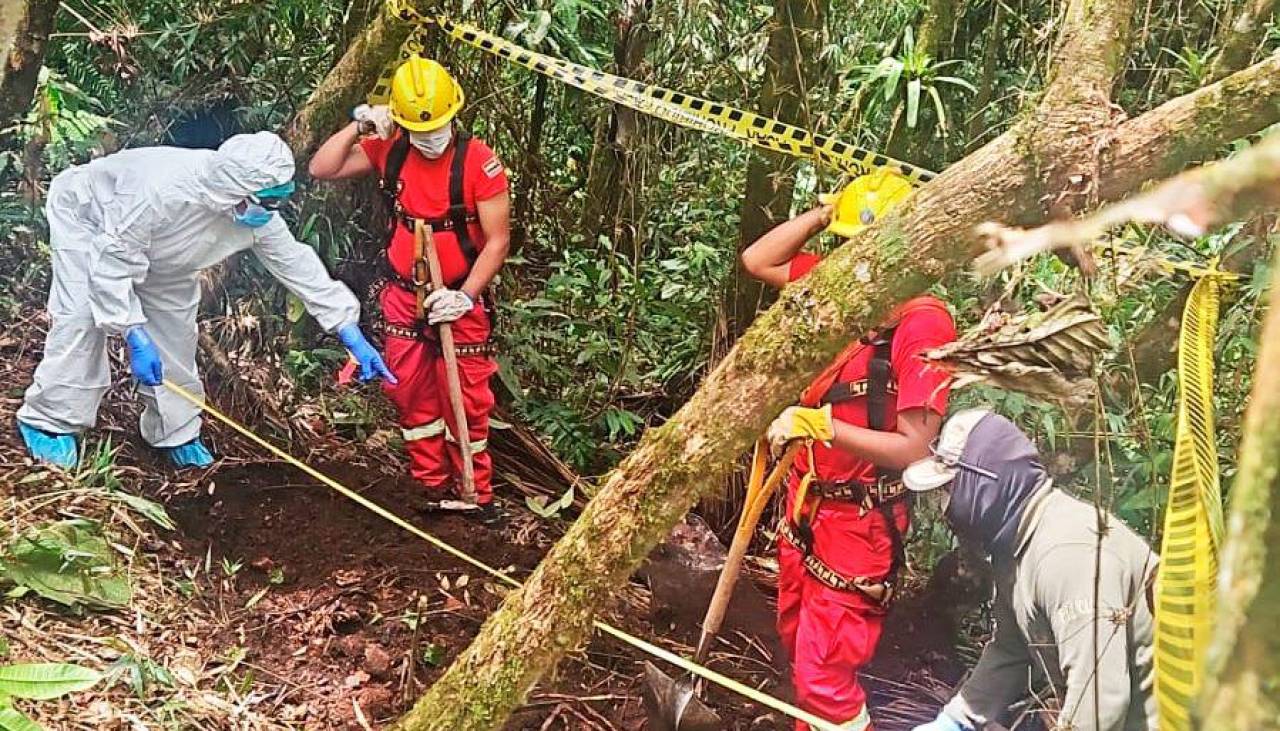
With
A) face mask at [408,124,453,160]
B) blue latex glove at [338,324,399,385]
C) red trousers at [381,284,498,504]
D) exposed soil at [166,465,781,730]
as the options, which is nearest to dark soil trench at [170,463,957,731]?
exposed soil at [166,465,781,730]

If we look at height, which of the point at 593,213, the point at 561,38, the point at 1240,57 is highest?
the point at 1240,57

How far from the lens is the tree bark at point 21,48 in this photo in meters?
3.58

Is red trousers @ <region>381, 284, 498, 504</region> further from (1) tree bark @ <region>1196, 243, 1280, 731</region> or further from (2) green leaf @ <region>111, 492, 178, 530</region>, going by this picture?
(1) tree bark @ <region>1196, 243, 1280, 731</region>

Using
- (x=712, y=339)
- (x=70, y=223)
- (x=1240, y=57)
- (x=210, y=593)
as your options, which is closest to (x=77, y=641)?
(x=210, y=593)

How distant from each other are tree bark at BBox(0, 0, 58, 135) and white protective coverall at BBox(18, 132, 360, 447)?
322 millimetres

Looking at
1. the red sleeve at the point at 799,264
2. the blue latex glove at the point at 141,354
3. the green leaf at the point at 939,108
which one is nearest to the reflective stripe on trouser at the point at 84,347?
the blue latex glove at the point at 141,354

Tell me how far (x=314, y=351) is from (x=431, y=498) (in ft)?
3.21

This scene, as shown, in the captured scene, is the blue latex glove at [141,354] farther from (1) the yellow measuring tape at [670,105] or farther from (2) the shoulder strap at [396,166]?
(1) the yellow measuring tape at [670,105]

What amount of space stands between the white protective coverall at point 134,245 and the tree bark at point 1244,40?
2917mm

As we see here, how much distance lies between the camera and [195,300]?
416cm

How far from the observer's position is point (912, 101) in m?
3.76

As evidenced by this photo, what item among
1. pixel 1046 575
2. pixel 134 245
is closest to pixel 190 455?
pixel 134 245

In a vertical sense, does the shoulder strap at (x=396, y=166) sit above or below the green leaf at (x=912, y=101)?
below

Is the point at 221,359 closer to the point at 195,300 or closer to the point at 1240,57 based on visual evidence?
the point at 195,300
